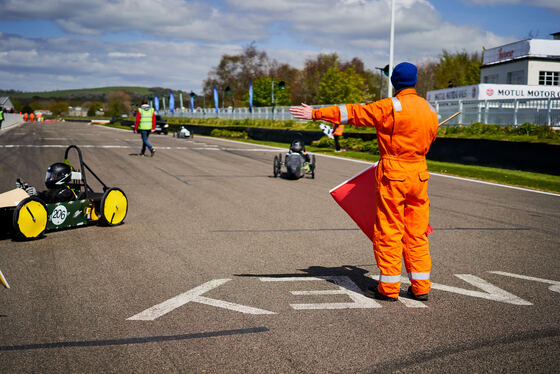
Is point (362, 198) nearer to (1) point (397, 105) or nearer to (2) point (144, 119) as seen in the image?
(1) point (397, 105)

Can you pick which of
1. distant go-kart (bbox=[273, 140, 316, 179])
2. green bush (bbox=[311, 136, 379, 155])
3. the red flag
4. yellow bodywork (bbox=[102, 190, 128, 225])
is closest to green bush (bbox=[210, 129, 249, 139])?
green bush (bbox=[311, 136, 379, 155])

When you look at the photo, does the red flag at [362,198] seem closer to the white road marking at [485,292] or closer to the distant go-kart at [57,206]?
the white road marking at [485,292]

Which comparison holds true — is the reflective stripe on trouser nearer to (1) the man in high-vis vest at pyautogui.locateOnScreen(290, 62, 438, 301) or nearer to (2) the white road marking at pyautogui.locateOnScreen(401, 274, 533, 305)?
(1) the man in high-vis vest at pyautogui.locateOnScreen(290, 62, 438, 301)

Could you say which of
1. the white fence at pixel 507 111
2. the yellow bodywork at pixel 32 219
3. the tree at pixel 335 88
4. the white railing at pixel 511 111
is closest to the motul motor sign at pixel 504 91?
the white fence at pixel 507 111

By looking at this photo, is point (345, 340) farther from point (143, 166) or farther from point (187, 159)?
point (187, 159)

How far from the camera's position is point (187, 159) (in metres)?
17.7

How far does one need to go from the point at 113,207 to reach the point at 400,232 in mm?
4419

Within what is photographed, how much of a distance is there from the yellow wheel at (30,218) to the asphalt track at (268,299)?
0.14 meters

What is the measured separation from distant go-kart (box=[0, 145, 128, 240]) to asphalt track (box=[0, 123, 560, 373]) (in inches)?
6.7

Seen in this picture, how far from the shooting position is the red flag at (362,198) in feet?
15.4

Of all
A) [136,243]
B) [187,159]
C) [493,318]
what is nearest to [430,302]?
[493,318]

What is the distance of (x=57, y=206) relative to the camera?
642 cm

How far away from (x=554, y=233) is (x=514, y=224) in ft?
2.15

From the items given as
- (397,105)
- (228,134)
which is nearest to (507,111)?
(397,105)
